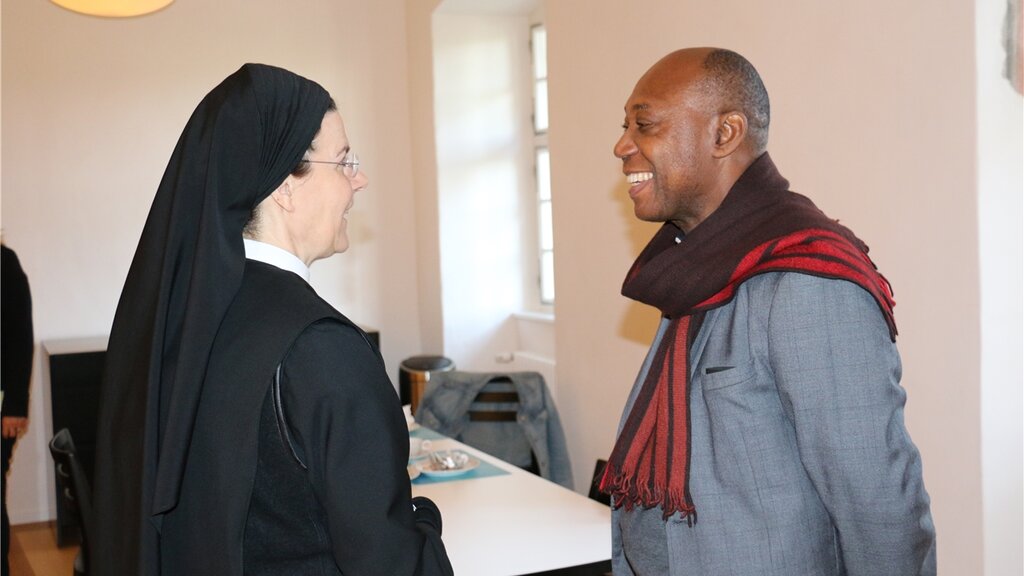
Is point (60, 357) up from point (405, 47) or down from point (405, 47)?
down

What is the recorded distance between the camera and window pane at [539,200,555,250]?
6.41 meters

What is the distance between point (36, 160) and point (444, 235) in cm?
252

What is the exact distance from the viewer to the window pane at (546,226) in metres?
6.41

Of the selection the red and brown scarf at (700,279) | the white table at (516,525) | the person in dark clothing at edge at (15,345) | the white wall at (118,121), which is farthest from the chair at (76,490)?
the white wall at (118,121)

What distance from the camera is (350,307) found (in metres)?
6.78

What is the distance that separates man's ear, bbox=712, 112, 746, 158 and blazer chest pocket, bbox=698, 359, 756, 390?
39 centimetres

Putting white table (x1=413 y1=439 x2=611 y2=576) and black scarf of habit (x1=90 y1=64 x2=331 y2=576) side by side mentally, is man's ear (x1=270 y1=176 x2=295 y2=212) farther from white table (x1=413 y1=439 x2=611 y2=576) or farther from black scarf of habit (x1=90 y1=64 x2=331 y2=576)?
white table (x1=413 y1=439 x2=611 y2=576)

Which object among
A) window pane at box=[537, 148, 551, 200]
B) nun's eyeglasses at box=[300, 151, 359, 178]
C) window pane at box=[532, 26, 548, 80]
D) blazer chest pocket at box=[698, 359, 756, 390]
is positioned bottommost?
blazer chest pocket at box=[698, 359, 756, 390]

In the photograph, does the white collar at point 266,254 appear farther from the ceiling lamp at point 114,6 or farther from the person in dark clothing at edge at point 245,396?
the ceiling lamp at point 114,6

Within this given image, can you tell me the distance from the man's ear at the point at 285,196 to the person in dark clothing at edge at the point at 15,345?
Answer: 3110mm

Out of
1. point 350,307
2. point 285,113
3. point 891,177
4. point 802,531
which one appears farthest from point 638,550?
point 350,307

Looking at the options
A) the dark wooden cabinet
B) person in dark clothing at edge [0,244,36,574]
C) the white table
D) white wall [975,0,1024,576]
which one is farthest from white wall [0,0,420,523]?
white wall [975,0,1024,576]

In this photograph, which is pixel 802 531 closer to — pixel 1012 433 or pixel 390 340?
pixel 1012 433

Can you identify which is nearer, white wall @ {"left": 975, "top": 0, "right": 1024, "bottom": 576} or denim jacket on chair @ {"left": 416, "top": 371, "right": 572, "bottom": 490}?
white wall @ {"left": 975, "top": 0, "right": 1024, "bottom": 576}
